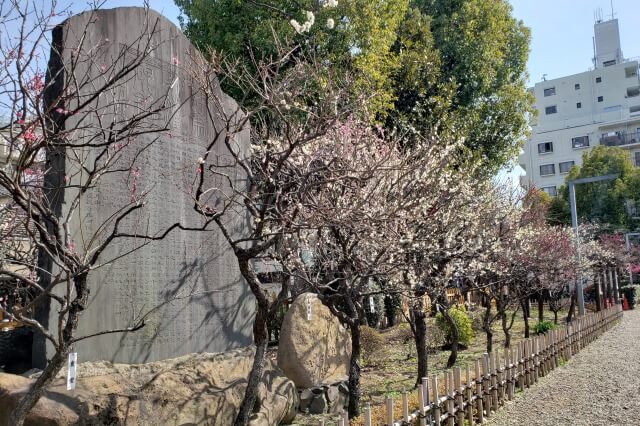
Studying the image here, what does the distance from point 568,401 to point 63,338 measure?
25.4 ft

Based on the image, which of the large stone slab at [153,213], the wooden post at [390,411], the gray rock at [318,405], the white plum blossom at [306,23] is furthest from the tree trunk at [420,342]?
the white plum blossom at [306,23]

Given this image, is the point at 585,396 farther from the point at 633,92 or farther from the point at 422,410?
the point at 633,92

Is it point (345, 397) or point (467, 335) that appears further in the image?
point (467, 335)

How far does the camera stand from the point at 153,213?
6.74 meters

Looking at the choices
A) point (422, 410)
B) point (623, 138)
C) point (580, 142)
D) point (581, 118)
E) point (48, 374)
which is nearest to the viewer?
point (48, 374)

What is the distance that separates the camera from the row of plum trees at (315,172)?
4.19 m

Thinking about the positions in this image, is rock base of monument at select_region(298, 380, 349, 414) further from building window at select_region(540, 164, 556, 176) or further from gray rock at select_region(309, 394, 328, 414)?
building window at select_region(540, 164, 556, 176)

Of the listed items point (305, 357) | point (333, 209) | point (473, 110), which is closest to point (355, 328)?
point (305, 357)

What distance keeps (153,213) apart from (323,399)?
354cm

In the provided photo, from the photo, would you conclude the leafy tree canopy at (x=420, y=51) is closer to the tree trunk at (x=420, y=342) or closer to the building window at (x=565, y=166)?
the tree trunk at (x=420, y=342)

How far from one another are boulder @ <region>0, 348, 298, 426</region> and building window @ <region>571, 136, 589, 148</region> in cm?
4692

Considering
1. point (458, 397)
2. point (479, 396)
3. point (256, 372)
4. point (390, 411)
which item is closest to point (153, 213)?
point (256, 372)

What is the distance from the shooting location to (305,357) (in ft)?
27.3

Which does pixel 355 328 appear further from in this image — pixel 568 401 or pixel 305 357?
pixel 568 401
